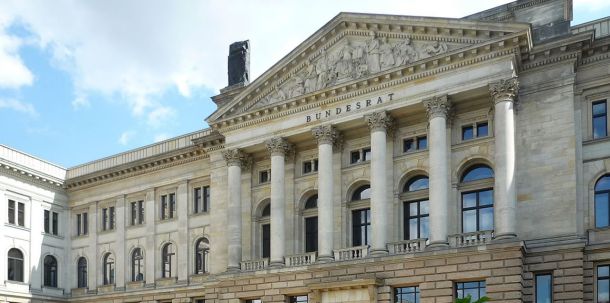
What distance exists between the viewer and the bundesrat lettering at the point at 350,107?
4119cm

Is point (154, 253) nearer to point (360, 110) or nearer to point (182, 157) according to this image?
point (182, 157)

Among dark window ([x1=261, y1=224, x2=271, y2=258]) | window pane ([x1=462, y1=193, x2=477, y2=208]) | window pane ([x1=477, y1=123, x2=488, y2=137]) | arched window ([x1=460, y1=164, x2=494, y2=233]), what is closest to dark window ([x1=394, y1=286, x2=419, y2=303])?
arched window ([x1=460, y1=164, x2=494, y2=233])

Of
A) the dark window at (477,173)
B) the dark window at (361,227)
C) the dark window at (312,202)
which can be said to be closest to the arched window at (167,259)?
the dark window at (312,202)

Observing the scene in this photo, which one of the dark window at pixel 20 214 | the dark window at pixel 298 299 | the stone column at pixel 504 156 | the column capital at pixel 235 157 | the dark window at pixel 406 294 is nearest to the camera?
the stone column at pixel 504 156

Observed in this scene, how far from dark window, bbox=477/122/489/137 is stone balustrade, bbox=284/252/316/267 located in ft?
38.1

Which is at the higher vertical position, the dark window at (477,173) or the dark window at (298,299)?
the dark window at (477,173)

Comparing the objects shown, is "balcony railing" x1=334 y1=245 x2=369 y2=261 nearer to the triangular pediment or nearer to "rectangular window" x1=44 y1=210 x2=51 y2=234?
the triangular pediment

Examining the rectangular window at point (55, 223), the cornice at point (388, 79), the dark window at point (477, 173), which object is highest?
the cornice at point (388, 79)

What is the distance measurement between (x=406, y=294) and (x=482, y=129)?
981 cm

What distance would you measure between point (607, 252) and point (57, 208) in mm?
42890

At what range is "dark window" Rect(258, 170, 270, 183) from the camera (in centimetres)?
4800

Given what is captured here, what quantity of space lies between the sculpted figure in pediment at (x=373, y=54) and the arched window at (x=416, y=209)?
6.69 m

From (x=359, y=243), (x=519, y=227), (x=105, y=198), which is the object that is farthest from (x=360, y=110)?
(x=105, y=198)

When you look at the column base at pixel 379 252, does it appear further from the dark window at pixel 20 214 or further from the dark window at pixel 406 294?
the dark window at pixel 20 214
